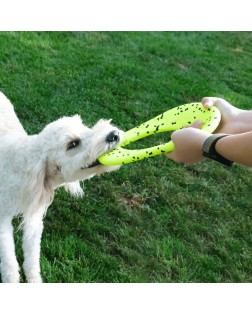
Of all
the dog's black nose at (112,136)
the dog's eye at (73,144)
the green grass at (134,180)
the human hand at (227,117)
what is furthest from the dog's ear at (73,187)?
the human hand at (227,117)

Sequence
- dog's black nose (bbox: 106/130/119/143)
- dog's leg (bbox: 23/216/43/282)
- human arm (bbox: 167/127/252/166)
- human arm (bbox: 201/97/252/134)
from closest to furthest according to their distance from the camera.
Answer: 1. human arm (bbox: 167/127/252/166)
2. dog's black nose (bbox: 106/130/119/143)
3. human arm (bbox: 201/97/252/134)
4. dog's leg (bbox: 23/216/43/282)

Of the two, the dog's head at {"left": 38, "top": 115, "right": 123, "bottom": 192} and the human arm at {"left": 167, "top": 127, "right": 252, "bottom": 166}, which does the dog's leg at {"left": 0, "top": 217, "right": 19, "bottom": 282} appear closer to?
the dog's head at {"left": 38, "top": 115, "right": 123, "bottom": 192}

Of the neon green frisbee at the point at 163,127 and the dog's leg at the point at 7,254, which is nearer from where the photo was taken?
the neon green frisbee at the point at 163,127

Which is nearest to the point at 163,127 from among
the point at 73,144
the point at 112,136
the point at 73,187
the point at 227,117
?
the point at 227,117

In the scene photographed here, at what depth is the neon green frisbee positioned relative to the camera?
9.91ft

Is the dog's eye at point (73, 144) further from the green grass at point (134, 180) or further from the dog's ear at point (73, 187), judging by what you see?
the green grass at point (134, 180)

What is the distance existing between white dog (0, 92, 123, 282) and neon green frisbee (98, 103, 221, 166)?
83 mm

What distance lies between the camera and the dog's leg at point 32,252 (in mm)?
3553

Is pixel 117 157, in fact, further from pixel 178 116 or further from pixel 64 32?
pixel 64 32

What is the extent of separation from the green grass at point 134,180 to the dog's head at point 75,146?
2.94 ft

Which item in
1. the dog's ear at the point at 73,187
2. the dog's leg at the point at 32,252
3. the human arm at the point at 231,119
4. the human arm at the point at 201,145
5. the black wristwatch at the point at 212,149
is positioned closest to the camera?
the human arm at the point at 201,145

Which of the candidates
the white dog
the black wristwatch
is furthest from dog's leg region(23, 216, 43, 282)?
the black wristwatch
